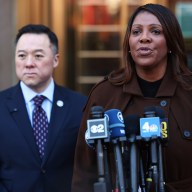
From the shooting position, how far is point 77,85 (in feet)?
27.9

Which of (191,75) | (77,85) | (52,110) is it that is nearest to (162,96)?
(191,75)

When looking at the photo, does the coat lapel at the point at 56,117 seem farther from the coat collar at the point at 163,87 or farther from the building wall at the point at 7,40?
the building wall at the point at 7,40

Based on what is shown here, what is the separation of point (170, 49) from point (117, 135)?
0.87 m

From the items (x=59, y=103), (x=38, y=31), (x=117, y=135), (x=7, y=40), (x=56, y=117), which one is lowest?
(x=117, y=135)

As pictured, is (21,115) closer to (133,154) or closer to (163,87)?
(163,87)

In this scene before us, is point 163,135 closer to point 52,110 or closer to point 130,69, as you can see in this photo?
point 130,69

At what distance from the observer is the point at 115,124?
3.78 metres

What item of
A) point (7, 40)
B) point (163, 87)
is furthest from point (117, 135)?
point (7, 40)

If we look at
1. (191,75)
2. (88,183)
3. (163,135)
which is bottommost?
(88,183)

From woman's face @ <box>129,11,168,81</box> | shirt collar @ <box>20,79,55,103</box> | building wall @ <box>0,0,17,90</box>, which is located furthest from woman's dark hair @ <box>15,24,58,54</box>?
building wall @ <box>0,0,17,90</box>

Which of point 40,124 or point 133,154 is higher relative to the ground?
point 40,124

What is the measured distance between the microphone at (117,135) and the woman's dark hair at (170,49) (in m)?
0.61

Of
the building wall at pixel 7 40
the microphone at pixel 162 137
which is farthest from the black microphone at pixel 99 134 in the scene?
the building wall at pixel 7 40

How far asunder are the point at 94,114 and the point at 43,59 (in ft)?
5.83
